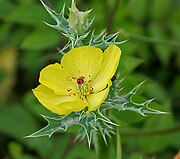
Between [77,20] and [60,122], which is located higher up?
[77,20]

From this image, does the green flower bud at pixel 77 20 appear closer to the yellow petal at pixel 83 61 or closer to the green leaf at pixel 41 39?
the yellow petal at pixel 83 61

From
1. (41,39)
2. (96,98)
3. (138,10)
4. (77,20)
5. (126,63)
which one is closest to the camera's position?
(77,20)

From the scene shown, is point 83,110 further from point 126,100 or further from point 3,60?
point 3,60

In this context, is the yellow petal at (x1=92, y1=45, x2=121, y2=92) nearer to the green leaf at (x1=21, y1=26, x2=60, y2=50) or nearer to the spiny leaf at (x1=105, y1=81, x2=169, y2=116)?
the spiny leaf at (x1=105, y1=81, x2=169, y2=116)

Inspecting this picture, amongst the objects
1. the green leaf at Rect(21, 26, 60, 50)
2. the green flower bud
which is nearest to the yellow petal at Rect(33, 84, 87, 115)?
the green flower bud

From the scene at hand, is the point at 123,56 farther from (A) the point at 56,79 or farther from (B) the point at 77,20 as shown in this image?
(B) the point at 77,20

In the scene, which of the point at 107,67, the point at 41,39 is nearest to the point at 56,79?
the point at 107,67

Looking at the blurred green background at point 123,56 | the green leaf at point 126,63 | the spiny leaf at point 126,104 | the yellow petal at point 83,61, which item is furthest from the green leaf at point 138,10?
the spiny leaf at point 126,104
